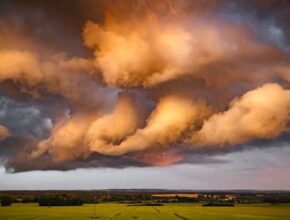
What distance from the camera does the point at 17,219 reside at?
3652 inches

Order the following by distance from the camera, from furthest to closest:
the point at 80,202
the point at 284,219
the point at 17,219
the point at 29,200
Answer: the point at 29,200 → the point at 80,202 → the point at 284,219 → the point at 17,219

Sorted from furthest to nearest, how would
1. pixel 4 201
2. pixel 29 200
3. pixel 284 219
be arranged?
1. pixel 29 200
2. pixel 4 201
3. pixel 284 219

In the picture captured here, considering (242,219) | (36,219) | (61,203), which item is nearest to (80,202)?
(61,203)

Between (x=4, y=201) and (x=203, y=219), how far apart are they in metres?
90.1

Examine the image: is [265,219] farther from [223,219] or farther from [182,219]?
[182,219]

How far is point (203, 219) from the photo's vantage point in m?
99.4

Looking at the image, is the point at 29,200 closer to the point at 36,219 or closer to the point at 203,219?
the point at 36,219

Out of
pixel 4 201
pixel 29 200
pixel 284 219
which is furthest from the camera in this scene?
pixel 29 200

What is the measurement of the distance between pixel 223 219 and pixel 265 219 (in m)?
10.5

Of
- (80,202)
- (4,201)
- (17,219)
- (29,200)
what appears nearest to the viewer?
(17,219)

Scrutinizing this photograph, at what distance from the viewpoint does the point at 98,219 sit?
95.8 meters

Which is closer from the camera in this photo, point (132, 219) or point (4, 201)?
point (132, 219)

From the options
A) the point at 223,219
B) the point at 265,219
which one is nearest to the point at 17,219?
the point at 223,219

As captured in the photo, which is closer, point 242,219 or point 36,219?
point 36,219
